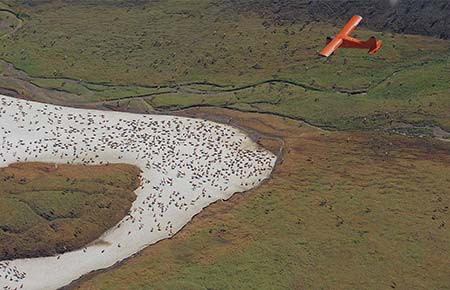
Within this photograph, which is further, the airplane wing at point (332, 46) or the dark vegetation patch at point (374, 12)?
the dark vegetation patch at point (374, 12)

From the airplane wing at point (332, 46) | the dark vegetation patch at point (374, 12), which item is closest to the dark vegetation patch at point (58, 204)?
the airplane wing at point (332, 46)

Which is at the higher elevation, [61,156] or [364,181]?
[61,156]

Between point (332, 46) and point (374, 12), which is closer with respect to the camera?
point (332, 46)

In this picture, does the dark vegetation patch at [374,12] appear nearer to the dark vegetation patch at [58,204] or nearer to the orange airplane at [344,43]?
the orange airplane at [344,43]

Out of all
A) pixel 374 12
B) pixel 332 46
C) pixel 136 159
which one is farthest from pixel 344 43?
pixel 374 12

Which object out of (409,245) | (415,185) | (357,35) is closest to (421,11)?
(357,35)

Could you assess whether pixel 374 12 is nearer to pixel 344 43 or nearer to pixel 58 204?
pixel 344 43

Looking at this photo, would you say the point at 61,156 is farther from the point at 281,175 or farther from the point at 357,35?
the point at 357,35
